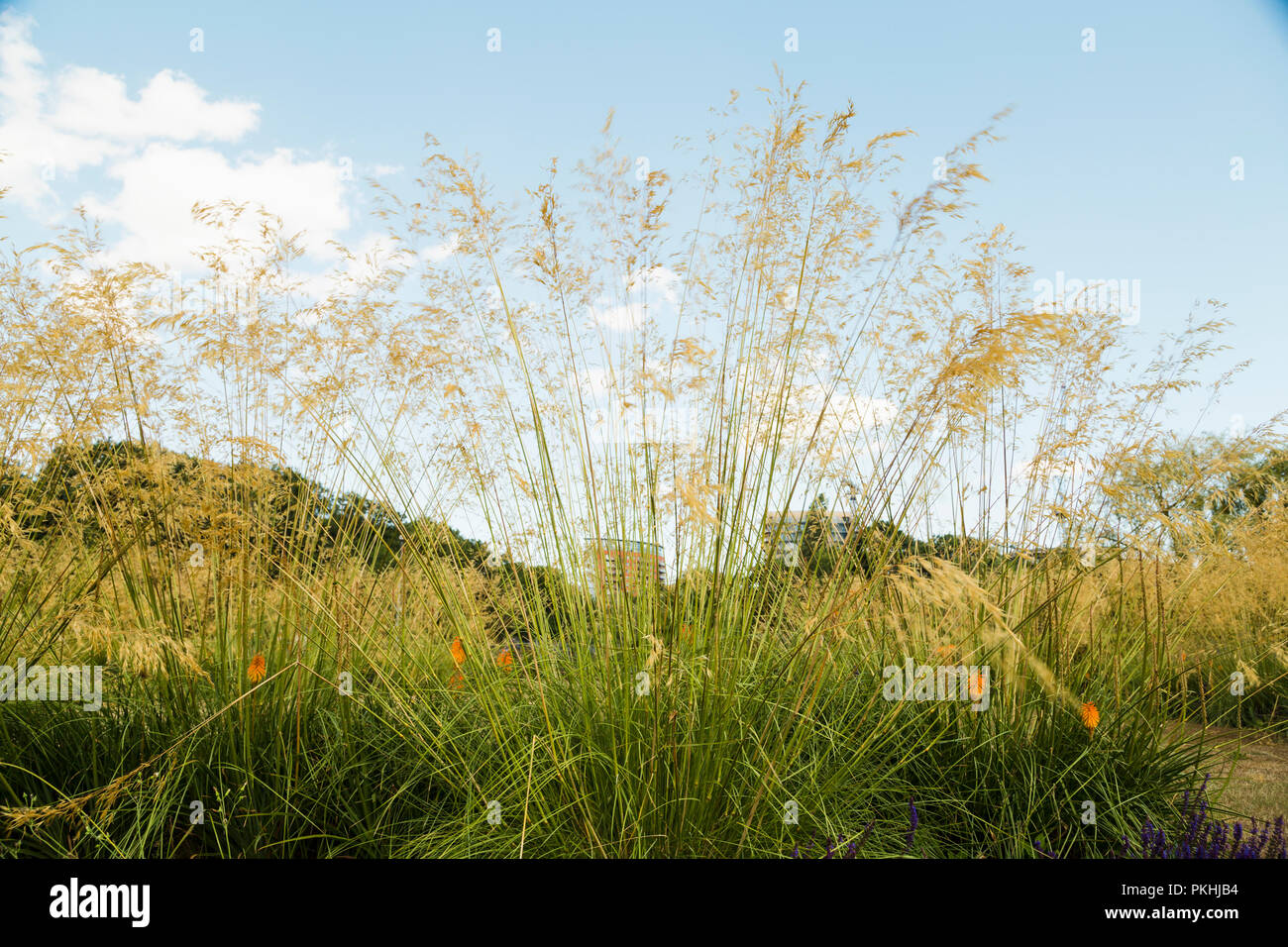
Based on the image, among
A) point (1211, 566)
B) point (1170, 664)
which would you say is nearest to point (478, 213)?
point (1170, 664)

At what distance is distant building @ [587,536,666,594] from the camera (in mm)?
2098

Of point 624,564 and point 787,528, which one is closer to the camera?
point 624,564

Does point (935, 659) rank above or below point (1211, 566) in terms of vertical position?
below

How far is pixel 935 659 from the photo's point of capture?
2498 millimetres

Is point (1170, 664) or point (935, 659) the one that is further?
point (1170, 664)

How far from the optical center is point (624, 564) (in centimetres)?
219

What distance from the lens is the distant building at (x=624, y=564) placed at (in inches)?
82.6
